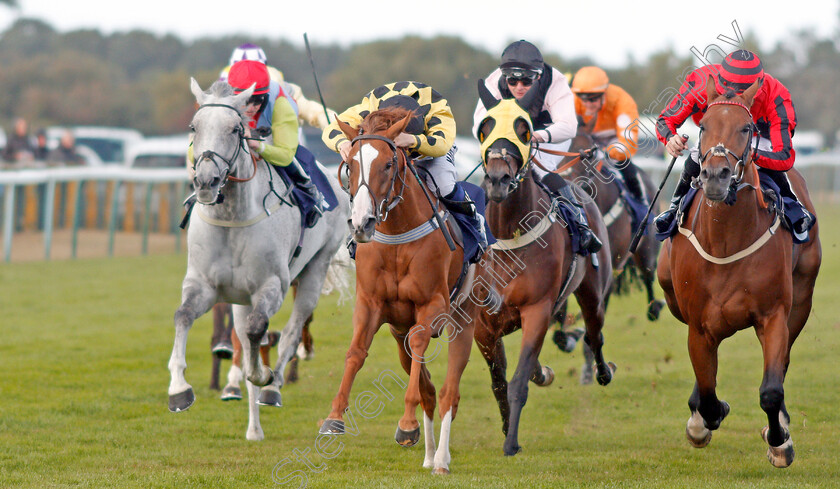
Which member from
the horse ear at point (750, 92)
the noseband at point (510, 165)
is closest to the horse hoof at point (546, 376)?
the noseband at point (510, 165)

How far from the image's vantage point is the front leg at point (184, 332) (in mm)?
5414

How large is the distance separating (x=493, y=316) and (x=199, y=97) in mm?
2130

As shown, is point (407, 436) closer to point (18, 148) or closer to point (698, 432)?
point (698, 432)

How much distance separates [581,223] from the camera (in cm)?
678

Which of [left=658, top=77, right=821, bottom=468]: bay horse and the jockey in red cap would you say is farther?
the jockey in red cap

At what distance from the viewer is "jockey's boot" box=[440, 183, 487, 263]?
5.87 meters

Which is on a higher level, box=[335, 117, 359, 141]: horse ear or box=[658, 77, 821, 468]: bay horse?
box=[335, 117, 359, 141]: horse ear

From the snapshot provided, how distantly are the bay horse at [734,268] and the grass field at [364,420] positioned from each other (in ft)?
1.67

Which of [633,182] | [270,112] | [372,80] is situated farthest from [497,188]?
[372,80]

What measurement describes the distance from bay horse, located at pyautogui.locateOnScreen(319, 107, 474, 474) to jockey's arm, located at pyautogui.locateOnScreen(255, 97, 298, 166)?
1158 mm

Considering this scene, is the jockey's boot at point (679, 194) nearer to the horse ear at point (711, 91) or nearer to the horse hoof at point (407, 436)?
the horse ear at point (711, 91)

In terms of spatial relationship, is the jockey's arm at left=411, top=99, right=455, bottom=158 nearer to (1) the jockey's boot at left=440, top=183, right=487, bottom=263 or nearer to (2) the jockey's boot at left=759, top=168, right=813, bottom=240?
(1) the jockey's boot at left=440, top=183, right=487, bottom=263

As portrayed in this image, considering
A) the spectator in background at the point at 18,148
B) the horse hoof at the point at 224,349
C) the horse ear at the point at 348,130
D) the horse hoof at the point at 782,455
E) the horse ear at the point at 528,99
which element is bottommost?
the spectator in background at the point at 18,148

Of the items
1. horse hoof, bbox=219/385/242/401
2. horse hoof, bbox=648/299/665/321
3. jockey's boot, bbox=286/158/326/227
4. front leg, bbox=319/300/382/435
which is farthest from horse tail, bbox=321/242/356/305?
front leg, bbox=319/300/382/435
